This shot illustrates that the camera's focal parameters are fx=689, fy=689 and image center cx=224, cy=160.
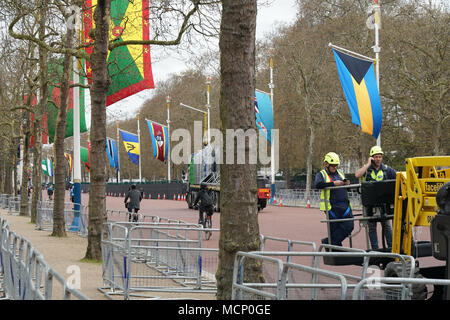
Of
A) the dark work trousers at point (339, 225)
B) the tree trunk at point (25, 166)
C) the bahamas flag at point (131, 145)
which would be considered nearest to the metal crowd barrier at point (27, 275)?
the dark work trousers at point (339, 225)

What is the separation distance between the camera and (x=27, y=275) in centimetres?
666

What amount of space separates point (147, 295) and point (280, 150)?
1822 inches

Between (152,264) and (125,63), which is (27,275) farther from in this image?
(125,63)

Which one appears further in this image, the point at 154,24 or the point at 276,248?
the point at 154,24

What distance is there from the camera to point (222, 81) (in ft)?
23.6

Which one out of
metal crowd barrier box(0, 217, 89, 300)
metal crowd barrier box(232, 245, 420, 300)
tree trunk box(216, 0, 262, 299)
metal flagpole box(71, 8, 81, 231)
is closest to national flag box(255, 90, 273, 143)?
metal flagpole box(71, 8, 81, 231)

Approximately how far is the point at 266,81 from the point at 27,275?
49646 mm

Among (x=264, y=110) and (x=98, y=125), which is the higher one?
(x=264, y=110)

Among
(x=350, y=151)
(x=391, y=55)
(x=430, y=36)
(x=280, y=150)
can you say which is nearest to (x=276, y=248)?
(x=430, y=36)

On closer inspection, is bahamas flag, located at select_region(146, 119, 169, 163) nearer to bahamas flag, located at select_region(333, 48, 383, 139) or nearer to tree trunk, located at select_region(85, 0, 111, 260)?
bahamas flag, located at select_region(333, 48, 383, 139)

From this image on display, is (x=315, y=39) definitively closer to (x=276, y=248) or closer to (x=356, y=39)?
(x=356, y=39)

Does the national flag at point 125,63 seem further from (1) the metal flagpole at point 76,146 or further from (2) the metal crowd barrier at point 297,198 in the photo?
(2) the metal crowd barrier at point 297,198

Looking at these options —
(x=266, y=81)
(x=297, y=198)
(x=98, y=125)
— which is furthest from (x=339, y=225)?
(x=266, y=81)

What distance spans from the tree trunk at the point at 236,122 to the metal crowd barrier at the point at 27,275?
1.93 meters
